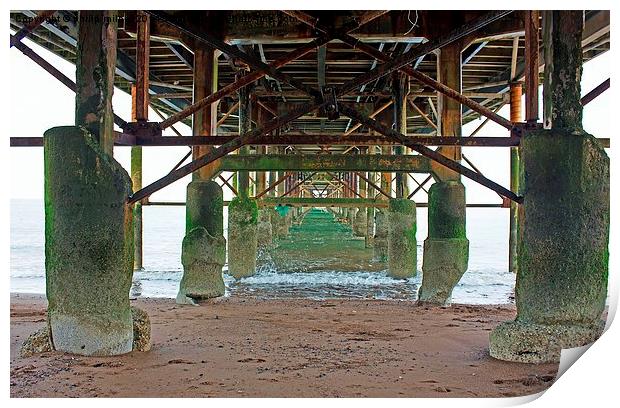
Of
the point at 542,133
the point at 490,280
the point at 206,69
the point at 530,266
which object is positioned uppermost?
the point at 206,69

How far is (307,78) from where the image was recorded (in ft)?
38.7

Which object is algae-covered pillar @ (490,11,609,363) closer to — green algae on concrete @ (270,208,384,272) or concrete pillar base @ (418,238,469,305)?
concrete pillar base @ (418,238,469,305)

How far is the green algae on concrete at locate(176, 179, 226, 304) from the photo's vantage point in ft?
29.4

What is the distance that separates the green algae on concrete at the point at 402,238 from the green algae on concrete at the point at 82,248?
9215 millimetres

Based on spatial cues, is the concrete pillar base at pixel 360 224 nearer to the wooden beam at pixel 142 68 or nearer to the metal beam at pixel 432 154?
the wooden beam at pixel 142 68

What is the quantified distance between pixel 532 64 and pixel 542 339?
2662 mm

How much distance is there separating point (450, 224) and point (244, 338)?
3964 millimetres

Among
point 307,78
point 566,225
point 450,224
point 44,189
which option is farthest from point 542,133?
point 307,78

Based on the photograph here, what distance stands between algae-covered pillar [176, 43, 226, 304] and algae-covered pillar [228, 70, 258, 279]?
176 inches

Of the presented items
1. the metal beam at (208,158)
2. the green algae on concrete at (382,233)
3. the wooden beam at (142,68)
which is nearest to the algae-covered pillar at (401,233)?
the green algae on concrete at (382,233)

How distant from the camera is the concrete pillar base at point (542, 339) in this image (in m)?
4.57

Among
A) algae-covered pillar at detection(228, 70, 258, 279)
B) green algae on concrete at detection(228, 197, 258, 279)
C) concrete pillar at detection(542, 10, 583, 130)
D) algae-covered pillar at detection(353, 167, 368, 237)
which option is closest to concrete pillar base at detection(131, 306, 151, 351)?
concrete pillar at detection(542, 10, 583, 130)

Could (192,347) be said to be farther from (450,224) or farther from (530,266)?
(450,224)

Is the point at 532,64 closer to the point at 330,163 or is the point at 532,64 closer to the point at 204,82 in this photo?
the point at 330,163
